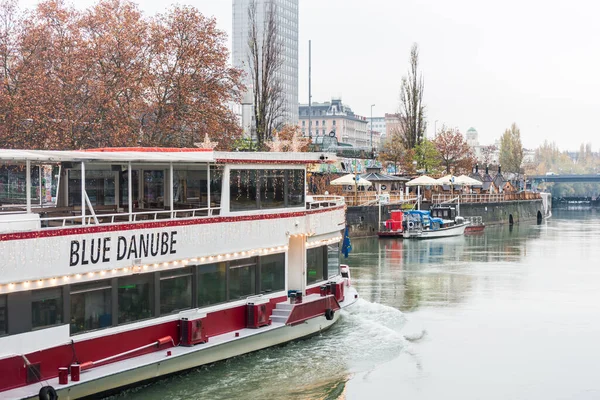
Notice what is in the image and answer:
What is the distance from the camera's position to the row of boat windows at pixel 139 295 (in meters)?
15.6

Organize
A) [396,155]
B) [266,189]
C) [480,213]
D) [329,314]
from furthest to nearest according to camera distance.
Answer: [396,155]
[480,213]
[329,314]
[266,189]

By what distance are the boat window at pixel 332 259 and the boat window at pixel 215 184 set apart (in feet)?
19.6

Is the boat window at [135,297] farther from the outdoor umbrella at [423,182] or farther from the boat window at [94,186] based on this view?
the outdoor umbrella at [423,182]

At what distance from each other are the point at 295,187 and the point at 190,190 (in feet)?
11.6

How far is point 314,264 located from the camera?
79.6 ft

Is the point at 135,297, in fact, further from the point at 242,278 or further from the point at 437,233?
the point at 437,233

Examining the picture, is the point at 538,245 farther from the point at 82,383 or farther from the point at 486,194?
the point at 82,383

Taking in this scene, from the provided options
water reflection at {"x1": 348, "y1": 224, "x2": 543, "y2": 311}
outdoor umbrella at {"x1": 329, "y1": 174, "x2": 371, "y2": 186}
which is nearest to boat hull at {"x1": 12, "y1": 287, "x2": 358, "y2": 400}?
water reflection at {"x1": 348, "y1": 224, "x2": 543, "y2": 311}

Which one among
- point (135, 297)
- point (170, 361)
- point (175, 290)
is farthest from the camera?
point (175, 290)

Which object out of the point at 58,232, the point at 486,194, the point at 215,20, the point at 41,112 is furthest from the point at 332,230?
the point at 486,194

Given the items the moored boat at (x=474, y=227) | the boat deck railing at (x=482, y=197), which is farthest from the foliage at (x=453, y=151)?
the moored boat at (x=474, y=227)

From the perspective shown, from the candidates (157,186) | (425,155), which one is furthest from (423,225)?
(157,186)

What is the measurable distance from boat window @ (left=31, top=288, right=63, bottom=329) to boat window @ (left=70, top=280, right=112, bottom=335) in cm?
35

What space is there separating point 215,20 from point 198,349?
1141 inches
